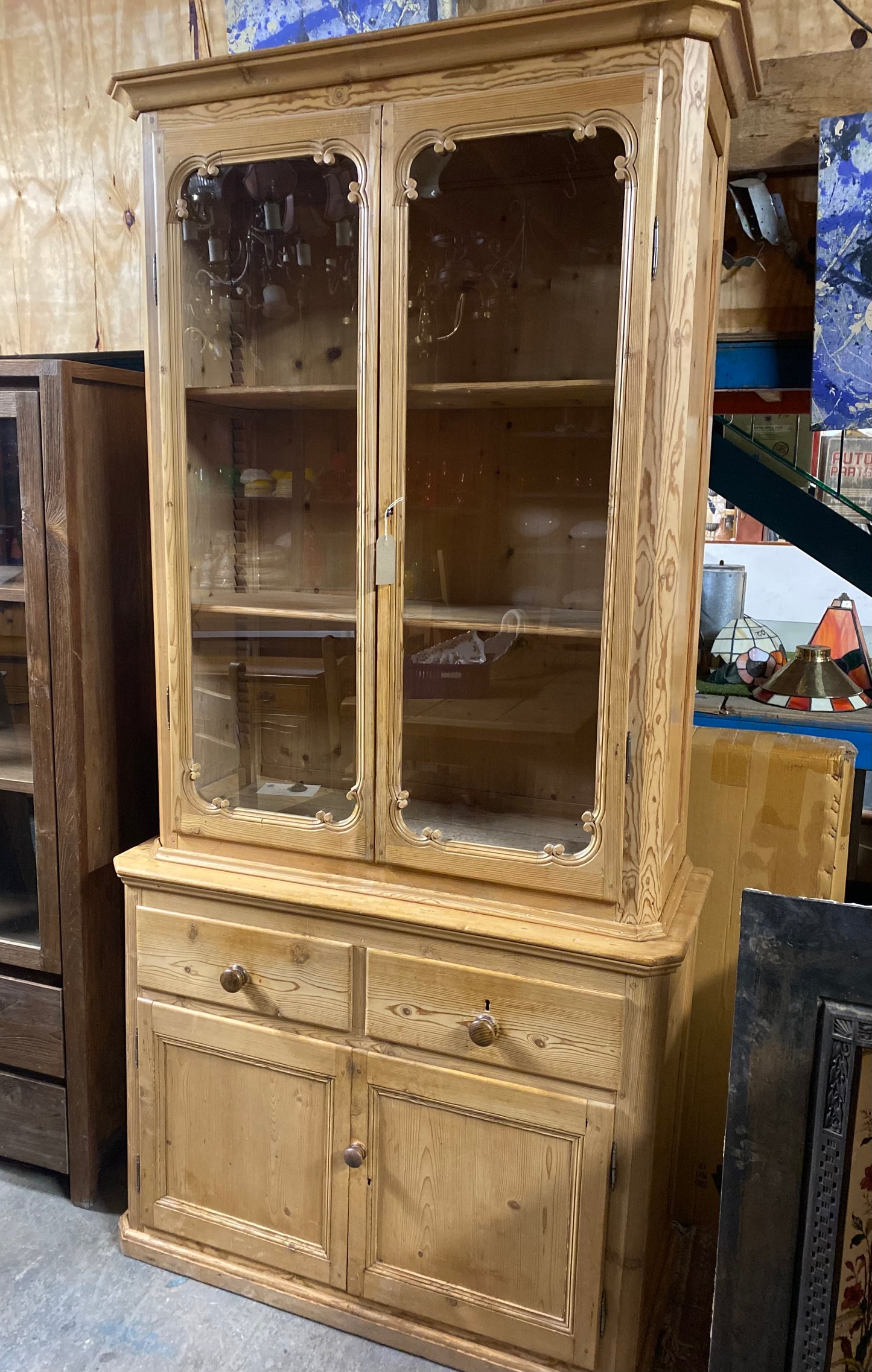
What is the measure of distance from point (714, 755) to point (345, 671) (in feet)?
2.35

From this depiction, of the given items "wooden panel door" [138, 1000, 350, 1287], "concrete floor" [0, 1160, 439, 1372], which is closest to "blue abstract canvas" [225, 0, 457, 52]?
"wooden panel door" [138, 1000, 350, 1287]

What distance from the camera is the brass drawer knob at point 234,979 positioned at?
1.63 metres

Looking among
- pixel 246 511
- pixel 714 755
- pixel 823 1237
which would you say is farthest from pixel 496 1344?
pixel 246 511

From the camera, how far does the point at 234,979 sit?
5.34 feet

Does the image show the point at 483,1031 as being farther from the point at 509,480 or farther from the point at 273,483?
the point at 273,483

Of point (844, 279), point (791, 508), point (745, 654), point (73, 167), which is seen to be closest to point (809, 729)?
point (745, 654)

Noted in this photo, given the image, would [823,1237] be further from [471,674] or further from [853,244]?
[853,244]

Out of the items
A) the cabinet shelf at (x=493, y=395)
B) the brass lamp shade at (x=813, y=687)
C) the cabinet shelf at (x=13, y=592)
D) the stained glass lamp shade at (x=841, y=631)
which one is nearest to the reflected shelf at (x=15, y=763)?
the cabinet shelf at (x=13, y=592)

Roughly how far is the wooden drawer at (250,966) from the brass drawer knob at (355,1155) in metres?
0.20

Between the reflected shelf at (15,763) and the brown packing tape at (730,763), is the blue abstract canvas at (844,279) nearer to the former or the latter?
the brown packing tape at (730,763)

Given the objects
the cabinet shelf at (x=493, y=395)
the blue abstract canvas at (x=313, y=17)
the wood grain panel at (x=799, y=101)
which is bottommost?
the cabinet shelf at (x=493, y=395)

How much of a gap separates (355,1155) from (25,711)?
1071 mm

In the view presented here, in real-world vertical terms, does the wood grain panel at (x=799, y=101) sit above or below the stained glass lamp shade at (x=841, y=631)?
above

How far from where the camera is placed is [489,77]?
134 centimetres
